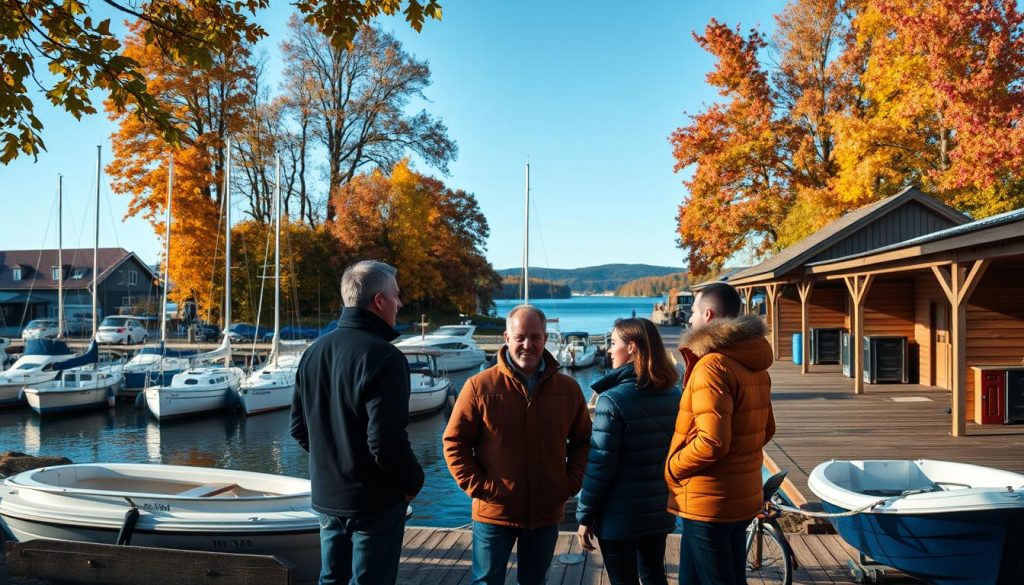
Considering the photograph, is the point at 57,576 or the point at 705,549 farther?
the point at 57,576

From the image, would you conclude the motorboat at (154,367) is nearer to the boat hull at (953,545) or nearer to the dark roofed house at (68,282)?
the boat hull at (953,545)

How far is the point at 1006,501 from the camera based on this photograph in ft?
13.4

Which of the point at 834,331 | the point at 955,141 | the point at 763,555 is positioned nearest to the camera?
the point at 763,555

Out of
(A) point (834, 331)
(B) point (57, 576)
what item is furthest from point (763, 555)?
(A) point (834, 331)

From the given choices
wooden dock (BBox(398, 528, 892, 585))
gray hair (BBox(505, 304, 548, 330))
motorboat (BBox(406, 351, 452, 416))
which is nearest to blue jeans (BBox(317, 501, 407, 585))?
gray hair (BBox(505, 304, 548, 330))

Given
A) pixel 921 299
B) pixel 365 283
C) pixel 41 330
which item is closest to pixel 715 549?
pixel 365 283

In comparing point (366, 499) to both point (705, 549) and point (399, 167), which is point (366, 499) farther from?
point (399, 167)

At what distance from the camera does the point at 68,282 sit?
167 ft

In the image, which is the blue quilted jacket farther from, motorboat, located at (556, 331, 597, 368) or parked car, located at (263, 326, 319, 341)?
parked car, located at (263, 326, 319, 341)

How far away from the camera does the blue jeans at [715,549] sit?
319 centimetres

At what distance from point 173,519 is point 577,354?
2731 centimetres

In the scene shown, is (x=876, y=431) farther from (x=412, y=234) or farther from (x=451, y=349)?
(x=412, y=234)

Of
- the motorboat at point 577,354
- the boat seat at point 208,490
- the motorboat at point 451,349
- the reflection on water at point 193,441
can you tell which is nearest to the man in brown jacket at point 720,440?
the boat seat at point 208,490

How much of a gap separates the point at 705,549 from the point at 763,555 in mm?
2083
